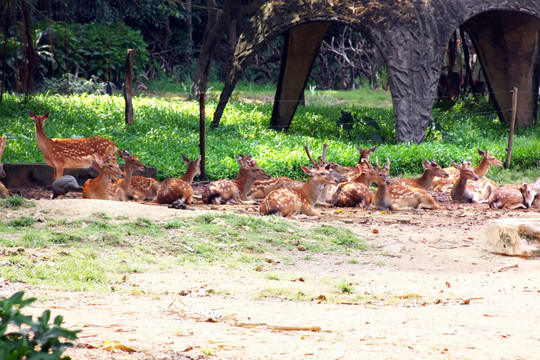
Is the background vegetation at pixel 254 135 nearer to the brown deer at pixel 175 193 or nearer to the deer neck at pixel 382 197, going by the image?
the brown deer at pixel 175 193

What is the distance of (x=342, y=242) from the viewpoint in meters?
8.41

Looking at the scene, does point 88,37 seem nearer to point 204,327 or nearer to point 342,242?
point 342,242

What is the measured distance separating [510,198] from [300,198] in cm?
331

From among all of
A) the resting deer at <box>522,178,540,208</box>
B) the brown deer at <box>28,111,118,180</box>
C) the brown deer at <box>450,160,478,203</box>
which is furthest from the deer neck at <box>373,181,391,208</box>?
the brown deer at <box>28,111,118,180</box>

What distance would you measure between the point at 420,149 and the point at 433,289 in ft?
27.6

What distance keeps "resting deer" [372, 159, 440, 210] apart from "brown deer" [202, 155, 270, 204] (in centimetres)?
173

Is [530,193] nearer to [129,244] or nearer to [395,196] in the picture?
[395,196]

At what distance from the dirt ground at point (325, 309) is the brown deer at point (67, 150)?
90.8 inches

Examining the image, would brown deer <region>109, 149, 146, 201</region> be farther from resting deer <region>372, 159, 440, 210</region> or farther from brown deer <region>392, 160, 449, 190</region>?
brown deer <region>392, 160, 449, 190</region>

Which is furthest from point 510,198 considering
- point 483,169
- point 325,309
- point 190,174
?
point 325,309

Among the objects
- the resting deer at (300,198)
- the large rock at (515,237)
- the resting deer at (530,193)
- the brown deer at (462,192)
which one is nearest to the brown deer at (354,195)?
the resting deer at (300,198)

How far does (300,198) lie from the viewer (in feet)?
33.1

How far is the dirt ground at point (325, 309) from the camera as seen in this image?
4230 millimetres

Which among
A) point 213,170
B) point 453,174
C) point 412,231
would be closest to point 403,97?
point 453,174
